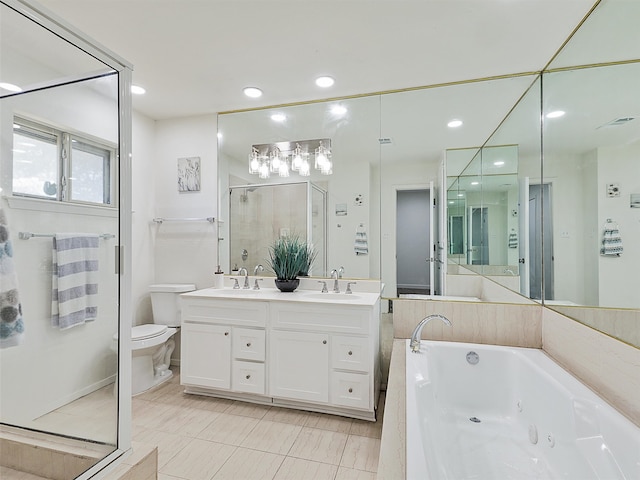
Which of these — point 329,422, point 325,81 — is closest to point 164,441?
point 329,422

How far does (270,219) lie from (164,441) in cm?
181

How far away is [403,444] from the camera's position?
114 centimetres

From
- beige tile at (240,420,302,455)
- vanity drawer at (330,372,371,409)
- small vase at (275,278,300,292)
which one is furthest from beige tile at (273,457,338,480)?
small vase at (275,278,300,292)

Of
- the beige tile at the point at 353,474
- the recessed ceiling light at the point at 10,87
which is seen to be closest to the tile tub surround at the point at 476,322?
the beige tile at the point at 353,474

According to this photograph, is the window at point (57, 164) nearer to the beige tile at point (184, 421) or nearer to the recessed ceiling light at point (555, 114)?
the beige tile at point (184, 421)

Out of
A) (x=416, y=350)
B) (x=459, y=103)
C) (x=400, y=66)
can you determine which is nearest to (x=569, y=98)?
(x=459, y=103)

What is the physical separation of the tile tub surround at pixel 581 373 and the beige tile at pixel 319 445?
630 mm

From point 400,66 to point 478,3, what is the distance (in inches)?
25.6

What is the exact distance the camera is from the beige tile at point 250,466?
170 cm

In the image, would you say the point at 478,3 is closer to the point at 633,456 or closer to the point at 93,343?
the point at 633,456

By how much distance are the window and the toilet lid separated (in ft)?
4.40

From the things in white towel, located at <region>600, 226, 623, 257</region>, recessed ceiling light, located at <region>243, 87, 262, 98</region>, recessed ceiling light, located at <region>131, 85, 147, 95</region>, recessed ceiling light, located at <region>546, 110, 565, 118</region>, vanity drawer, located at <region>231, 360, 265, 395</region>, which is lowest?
vanity drawer, located at <region>231, 360, 265, 395</region>

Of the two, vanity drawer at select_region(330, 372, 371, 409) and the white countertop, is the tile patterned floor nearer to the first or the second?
vanity drawer at select_region(330, 372, 371, 409)

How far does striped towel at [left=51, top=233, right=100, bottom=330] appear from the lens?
1.65 metres
